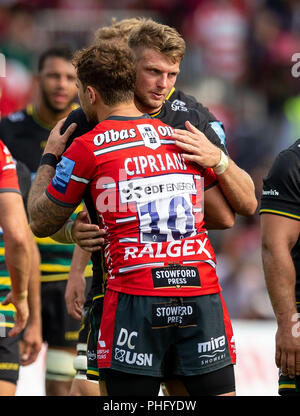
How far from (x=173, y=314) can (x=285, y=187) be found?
0.99 meters

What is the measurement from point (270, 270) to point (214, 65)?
10.3 metres

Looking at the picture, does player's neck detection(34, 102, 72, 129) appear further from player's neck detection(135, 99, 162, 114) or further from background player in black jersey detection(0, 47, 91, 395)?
player's neck detection(135, 99, 162, 114)

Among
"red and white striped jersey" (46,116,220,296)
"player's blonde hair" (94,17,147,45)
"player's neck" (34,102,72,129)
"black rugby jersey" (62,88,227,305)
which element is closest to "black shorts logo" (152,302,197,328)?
"red and white striped jersey" (46,116,220,296)

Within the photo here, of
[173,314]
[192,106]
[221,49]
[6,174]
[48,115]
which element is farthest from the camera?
[221,49]

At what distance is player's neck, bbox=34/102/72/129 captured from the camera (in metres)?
6.73

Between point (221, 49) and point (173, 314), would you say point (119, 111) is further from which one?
point (221, 49)

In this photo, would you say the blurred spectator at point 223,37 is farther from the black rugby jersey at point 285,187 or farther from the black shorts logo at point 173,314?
the black shorts logo at point 173,314

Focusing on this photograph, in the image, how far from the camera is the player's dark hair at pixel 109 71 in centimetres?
371

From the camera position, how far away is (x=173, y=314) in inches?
142

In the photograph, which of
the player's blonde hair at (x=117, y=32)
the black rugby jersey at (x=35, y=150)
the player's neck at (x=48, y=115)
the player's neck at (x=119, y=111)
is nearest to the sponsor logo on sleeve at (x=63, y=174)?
the player's neck at (x=119, y=111)

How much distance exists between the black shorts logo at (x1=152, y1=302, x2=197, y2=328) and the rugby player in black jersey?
1.43 feet

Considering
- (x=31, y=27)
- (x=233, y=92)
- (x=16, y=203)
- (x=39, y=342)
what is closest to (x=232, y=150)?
(x=233, y=92)

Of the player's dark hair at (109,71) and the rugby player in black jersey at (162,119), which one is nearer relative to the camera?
the player's dark hair at (109,71)

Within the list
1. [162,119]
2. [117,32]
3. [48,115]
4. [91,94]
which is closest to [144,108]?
[162,119]
